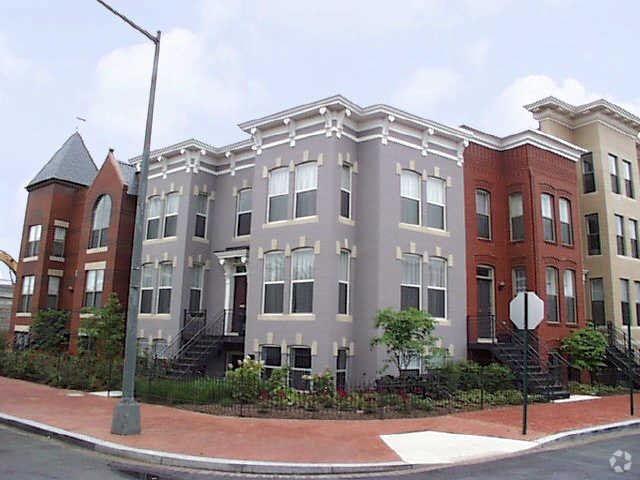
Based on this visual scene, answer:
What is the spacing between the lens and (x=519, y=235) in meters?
23.0

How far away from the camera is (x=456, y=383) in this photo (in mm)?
17438

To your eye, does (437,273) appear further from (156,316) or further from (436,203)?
(156,316)

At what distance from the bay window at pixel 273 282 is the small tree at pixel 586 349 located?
11.4 metres

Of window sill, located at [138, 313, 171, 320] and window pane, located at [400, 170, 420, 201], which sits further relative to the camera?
window sill, located at [138, 313, 171, 320]

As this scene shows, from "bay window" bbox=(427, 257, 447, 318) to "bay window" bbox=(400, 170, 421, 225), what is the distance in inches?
67.9

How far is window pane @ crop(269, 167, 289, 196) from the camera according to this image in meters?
20.7

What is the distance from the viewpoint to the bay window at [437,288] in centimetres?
2037

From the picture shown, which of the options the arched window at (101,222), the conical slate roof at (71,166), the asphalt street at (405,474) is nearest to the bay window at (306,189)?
the asphalt street at (405,474)

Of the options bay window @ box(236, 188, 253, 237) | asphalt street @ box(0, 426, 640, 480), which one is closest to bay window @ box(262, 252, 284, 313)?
bay window @ box(236, 188, 253, 237)

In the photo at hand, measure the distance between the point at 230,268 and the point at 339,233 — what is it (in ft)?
20.8

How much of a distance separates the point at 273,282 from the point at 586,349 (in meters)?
12.2

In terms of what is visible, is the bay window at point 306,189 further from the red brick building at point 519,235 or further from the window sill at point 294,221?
the red brick building at point 519,235

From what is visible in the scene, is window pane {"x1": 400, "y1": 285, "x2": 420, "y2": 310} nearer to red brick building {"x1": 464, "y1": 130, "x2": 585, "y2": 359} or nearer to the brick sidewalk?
red brick building {"x1": 464, "y1": 130, "x2": 585, "y2": 359}

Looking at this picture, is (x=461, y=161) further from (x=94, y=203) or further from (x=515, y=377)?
(x=94, y=203)
